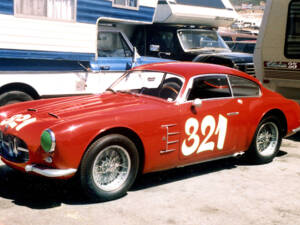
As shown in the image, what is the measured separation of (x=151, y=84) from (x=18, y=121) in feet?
5.66

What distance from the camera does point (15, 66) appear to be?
6.98 m

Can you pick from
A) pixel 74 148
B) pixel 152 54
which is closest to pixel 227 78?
pixel 74 148

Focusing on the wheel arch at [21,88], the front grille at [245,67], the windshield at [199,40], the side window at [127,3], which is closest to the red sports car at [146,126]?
the wheel arch at [21,88]

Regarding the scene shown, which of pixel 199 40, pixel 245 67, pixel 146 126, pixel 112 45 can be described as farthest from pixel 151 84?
pixel 199 40

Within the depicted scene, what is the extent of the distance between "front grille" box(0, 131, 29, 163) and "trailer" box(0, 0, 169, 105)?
7.96 feet

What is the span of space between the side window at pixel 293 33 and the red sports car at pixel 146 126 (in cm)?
206

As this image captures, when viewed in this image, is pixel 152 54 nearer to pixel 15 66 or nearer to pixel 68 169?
pixel 15 66

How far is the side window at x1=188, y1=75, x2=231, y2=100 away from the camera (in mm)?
5379

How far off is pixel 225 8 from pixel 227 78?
6.84 meters

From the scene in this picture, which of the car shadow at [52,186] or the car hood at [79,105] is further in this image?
the car hood at [79,105]

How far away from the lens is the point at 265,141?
619cm

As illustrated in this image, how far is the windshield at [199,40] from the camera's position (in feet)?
37.0

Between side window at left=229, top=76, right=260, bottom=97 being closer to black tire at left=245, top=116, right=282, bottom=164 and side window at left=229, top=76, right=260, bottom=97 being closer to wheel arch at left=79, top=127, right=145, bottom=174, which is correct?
black tire at left=245, top=116, right=282, bottom=164

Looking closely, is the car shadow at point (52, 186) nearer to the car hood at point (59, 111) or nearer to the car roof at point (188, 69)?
the car hood at point (59, 111)
